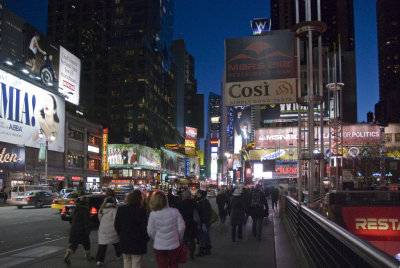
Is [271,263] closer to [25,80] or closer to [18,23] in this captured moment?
[25,80]

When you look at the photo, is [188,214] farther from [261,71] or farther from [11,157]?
[11,157]

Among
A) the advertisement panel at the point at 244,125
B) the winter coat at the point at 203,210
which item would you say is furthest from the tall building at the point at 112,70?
the winter coat at the point at 203,210

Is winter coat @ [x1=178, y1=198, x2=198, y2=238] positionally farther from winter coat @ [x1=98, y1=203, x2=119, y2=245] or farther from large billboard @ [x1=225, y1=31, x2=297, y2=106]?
large billboard @ [x1=225, y1=31, x2=297, y2=106]

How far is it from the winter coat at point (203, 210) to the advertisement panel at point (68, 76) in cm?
5449

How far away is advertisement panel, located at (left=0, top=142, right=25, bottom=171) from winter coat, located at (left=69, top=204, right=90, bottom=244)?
39.5m

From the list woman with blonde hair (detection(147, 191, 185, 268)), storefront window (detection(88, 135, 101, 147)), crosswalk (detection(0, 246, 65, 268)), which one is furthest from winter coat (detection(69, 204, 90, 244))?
storefront window (detection(88, 135, 101, 147))

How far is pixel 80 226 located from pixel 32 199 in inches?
1013

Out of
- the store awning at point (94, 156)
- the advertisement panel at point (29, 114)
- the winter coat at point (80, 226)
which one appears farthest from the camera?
the store awning at point (94, 156)

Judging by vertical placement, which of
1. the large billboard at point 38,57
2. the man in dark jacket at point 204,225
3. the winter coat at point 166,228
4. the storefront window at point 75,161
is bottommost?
the man in dark jacket at point 204,225

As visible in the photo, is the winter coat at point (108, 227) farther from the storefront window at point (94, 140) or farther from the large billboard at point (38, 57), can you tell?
the storefront window at point (94, 140)

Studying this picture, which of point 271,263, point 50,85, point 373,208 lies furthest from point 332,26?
point 271,263

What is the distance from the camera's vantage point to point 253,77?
40.2 feet

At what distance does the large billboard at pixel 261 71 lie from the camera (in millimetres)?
12078

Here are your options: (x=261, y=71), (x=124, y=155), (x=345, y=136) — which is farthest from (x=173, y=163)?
(x=261, y=71)
